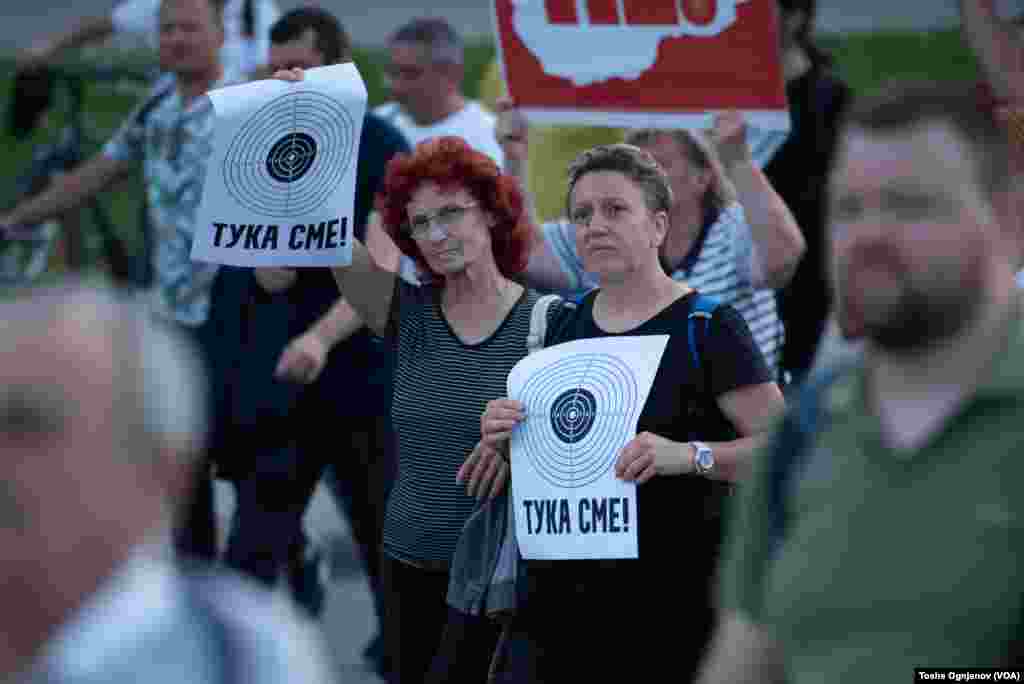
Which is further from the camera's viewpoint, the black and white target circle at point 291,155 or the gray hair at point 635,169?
the black and white target circle at point 291,155

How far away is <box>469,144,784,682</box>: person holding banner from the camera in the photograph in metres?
4.20

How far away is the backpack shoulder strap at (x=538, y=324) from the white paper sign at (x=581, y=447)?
0.79 feet

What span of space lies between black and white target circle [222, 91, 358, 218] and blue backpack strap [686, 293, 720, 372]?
127cm

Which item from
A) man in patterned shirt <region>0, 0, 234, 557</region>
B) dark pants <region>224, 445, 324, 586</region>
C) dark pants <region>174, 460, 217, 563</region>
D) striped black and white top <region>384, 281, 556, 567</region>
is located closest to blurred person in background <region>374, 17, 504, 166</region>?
man in patterned shirt <region>0, 0, 234, 557</region>

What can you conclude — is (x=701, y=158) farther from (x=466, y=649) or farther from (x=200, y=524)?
(x=200, y=524)

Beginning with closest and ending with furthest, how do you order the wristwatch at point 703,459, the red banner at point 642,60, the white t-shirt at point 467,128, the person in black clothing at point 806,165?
the wristwatch at point 703,459 → the red banner at point 642,60 → the person in black clothing at point 806,165 → the white t-shirt at point 467,128

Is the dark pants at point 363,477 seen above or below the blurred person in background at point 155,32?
below

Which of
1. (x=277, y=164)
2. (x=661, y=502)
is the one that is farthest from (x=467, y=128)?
(x=661, y=502)

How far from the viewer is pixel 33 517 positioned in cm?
189

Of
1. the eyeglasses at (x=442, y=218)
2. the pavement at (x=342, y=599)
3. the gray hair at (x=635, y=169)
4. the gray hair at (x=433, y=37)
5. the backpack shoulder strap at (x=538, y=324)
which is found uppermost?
the gray hair at (x=433, y=37)

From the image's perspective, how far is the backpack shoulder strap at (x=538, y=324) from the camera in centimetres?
466

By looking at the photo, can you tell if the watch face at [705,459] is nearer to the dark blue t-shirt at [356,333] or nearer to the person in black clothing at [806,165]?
the dark blue t-shirt at [356,333]

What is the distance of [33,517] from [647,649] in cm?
261

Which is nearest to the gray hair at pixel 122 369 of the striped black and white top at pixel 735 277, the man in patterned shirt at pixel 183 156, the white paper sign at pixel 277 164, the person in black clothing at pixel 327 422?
the white paper sign at pixel 277 164
